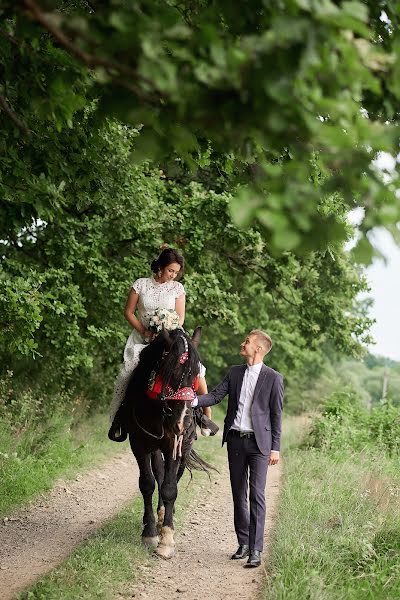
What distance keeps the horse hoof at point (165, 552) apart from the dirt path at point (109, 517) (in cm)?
7

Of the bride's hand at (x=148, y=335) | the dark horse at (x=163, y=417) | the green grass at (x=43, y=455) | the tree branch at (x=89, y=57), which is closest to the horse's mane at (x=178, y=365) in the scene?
the dark horse at (x=163, y=417)

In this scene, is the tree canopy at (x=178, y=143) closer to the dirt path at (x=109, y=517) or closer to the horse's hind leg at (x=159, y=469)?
the dirt path at (x=109, y=517)

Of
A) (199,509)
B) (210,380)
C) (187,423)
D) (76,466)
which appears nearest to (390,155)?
(187,423)

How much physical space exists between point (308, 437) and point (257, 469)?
9.47 metres

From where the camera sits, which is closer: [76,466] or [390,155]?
[390,155]

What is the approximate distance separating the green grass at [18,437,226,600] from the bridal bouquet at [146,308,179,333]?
218 centimetres

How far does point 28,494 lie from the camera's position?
10.1 m

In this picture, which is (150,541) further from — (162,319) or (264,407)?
(162,319)

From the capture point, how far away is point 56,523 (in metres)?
9.12

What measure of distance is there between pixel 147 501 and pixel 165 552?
24.6 inches

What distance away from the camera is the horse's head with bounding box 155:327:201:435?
738 cm

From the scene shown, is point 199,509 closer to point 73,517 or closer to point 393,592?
point 73,517

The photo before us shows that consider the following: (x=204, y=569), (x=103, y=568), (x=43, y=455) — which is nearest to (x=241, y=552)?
(x=204, y=569)

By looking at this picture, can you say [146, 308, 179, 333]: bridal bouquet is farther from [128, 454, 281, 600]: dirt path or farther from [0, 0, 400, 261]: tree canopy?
[0, 0, 400, 261]: tree canopy
